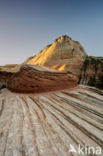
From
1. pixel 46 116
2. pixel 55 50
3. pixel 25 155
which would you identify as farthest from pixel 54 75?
pixel 55 50

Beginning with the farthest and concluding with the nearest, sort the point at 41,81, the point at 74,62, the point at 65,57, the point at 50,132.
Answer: the point at 65,57 < the point at 74,62 < the point at 41,81 < the point at 50,132

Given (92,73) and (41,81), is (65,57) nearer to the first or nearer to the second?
(92,73)

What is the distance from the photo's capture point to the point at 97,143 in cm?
175

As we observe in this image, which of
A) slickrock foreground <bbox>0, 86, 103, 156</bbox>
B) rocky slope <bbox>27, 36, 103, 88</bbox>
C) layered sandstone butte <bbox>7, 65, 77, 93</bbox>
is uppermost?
rocky slope <bbox>27, 36, 103, 88</bbox>

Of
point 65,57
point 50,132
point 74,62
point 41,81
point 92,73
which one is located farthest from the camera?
point 65,57

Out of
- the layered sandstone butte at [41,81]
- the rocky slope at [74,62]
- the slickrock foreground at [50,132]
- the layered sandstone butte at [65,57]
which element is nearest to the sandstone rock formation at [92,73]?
the rocky slope at [74,62]

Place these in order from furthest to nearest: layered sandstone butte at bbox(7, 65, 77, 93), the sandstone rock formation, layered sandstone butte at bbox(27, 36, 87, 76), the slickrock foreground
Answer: layered sandstone butte at bbox(27, 36, 87, 76)
the sandstone rock formation
layered sandstone butte at bbox(7, 65, 77, 93)
the slickrock foreground

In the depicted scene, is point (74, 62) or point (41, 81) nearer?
point (41, 81)

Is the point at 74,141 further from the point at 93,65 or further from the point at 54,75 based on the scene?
the point at 93,65

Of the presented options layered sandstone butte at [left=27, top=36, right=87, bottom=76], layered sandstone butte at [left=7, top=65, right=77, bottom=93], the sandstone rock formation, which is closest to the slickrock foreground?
layered sandstone butte at [left=7, top=65, right=77, bottom=93]

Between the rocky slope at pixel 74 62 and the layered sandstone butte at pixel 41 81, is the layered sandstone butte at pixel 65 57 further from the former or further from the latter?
the layered sandstone butte at pixel 41 81

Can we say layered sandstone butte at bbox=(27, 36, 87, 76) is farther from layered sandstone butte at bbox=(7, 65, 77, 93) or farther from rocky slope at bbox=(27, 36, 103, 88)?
layered sandstone butte at bbox=(7, 65, 77, 93)

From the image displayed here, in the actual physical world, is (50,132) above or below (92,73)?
below

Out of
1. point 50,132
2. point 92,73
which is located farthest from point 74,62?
point 50,132
